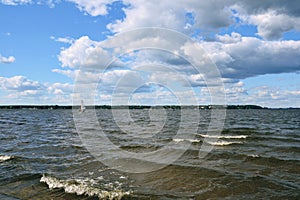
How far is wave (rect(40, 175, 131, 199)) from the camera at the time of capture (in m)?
11.9

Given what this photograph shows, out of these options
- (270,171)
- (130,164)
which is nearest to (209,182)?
(270,171)

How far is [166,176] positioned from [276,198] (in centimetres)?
564

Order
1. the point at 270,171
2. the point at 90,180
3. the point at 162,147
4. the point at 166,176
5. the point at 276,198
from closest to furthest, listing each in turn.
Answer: the point at 276,198
the point at 90,180
the point at 166,176
the point at 270,171
the point at 162,147

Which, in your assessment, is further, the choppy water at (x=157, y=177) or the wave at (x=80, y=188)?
the choppy water at (x=157, y=177)

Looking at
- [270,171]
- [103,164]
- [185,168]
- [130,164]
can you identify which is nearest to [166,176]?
[185,168]

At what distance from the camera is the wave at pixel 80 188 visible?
39.0 feet

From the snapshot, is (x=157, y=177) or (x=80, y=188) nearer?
(x=80, y=188)

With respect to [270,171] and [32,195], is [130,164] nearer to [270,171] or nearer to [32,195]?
[32,195]

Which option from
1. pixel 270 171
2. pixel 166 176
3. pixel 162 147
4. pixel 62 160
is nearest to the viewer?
pixel 166 176

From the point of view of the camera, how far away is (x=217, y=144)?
27438 millimetres

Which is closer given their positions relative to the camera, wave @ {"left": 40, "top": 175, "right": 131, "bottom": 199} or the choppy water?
wave @ {"left": 40, "top": 175, "right": 131, "bottom": 199}

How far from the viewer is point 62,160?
19.4m

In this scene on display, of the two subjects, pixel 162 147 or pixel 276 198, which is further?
pixel 162 147

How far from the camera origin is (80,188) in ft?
41.4
